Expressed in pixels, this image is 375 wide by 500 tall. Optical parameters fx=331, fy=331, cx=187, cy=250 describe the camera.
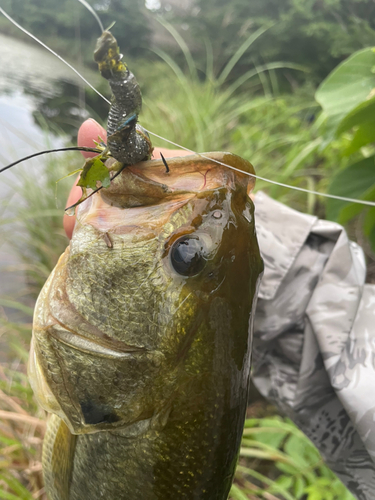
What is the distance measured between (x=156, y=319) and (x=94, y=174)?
275 mm

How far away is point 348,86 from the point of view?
1413 mm

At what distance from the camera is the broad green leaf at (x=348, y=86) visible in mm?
1360

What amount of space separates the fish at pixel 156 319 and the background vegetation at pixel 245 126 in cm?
96

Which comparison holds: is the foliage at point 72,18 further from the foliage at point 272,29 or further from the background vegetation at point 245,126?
the foliage at point 272,29

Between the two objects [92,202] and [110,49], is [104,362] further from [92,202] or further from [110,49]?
[110,49]

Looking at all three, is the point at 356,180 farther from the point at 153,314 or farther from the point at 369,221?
the point at 153,314

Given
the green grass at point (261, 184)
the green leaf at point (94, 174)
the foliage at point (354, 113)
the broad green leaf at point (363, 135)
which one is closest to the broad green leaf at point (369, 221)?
the foliage at point (354, 113)

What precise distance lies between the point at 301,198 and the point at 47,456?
2355mm

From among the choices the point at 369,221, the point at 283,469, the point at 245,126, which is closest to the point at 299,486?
the point at 283,469

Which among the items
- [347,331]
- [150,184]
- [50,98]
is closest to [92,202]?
[150,184]

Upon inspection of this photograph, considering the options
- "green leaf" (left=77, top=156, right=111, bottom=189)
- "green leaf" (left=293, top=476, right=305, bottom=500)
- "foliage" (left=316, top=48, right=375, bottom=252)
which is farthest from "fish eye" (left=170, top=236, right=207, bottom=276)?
"green leaf" (left=293, top=476, right=305, bottom=500)

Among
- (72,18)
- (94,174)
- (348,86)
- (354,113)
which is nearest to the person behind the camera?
(94,174)

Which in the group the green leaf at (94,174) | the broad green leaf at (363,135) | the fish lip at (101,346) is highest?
the broad green leaf at (363,135)

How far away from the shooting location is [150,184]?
596mm
